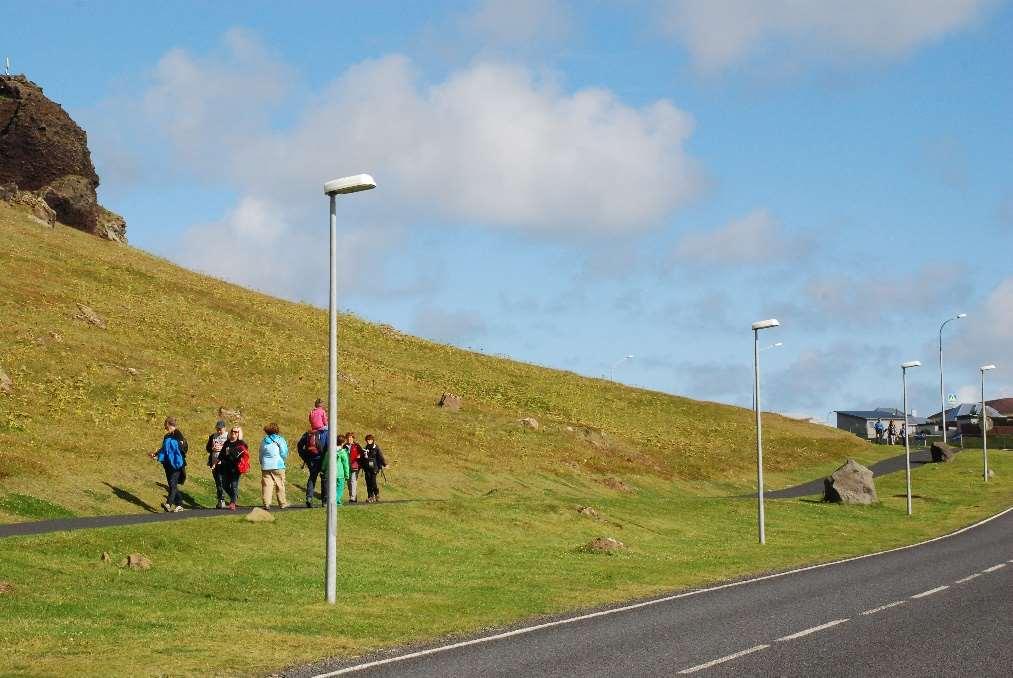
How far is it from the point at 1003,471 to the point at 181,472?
69359 mm

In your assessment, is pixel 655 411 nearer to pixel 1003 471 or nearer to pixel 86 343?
pixel 1003 471

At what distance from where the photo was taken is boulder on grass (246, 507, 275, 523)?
30844 mm

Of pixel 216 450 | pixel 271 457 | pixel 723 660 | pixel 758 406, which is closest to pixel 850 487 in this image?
pixel 758 406

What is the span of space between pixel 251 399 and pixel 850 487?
30.5 metres

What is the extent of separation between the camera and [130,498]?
37469 millimetres

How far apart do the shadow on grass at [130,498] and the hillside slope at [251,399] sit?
114 millimetres

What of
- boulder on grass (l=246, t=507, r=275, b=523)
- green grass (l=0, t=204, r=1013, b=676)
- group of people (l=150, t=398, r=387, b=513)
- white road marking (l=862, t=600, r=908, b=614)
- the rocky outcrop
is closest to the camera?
white road marking (l=862, t=600, r=908, b=614)

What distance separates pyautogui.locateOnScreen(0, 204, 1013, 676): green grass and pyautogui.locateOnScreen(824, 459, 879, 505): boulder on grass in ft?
4.75

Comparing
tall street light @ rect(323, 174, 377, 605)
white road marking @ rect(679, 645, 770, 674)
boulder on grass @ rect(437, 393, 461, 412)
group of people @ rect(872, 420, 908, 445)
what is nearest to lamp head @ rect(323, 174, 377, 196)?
tall street light @ rect(323, 174, 377, 605)

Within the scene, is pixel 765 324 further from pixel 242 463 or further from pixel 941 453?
pixel 941 453

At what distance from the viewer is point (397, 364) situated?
88.9m

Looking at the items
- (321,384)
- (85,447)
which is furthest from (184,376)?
(85,447)

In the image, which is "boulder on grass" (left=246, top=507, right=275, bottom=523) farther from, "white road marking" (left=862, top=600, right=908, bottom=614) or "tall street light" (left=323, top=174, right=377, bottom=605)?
"white road marking" (left=862, top=600, right=908, bottom=614)

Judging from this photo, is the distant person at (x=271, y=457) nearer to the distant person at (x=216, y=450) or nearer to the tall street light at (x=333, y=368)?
the distant person at (x=216, y=450)
